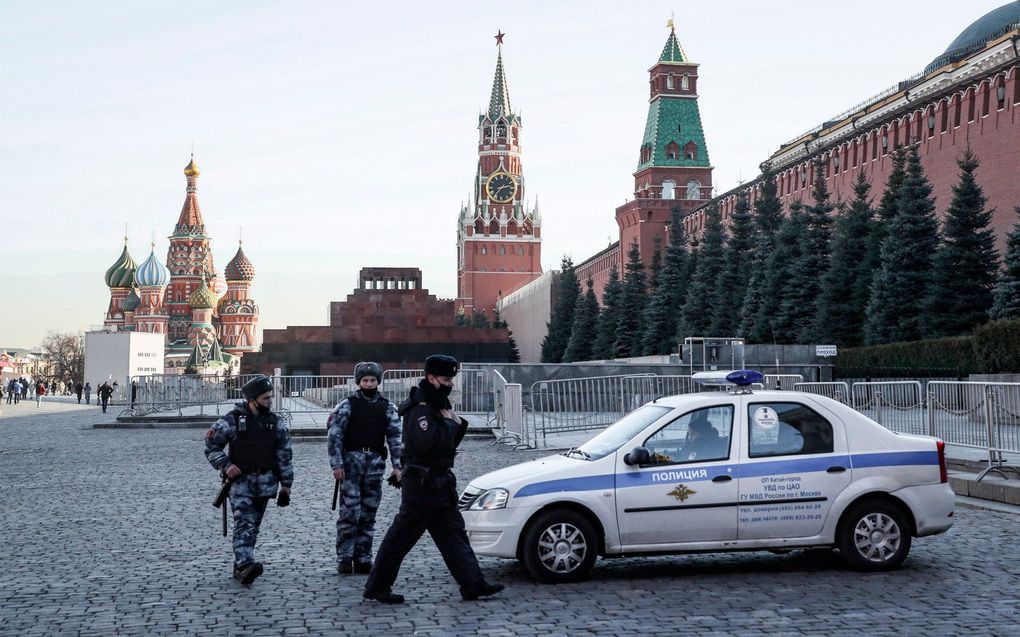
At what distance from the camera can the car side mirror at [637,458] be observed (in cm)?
770

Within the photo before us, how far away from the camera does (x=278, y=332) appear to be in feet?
176

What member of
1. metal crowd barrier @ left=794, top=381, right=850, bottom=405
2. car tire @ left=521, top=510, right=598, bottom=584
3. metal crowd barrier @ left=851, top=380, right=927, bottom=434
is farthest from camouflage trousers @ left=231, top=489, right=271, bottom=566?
metal crowd barrier @ left=794, top=381, right=850, bottom=405

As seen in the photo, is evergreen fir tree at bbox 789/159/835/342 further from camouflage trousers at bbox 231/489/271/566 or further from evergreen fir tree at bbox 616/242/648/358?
camouflage trousers at bbox 231/489/271/566

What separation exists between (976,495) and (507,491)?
6975 mm

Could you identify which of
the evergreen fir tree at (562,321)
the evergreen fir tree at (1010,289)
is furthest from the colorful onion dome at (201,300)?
the evergreen fir tree at (1010,289)

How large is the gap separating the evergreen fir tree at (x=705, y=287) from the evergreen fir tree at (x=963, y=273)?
1798 cm

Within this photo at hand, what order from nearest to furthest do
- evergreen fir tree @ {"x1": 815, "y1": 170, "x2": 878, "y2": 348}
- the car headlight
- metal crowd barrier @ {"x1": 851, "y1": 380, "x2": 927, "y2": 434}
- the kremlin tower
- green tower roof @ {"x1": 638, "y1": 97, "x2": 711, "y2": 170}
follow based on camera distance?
the car headlight < metal crowd barrier @ {"x1": 851, "y1": 380, "x2": 927, "y2": 434} < evergreen fir tree @ {"x1": 815, "y1": 170, "x2": 878, "y2": 348} < green tower roof @ {"x1": 638, "y1": 97, "x2": 711, "y2": 170} < the kremlin tower

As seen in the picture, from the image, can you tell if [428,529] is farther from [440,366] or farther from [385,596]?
[440,366]

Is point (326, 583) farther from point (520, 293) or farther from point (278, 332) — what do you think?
point (520, 293)

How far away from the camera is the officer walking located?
22.6 feet

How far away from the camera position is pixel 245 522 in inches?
305

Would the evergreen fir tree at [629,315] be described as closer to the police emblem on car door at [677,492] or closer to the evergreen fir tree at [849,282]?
the evergreen fir tree at [849,282]

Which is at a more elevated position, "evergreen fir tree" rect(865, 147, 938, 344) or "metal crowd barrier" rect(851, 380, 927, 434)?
"evergreen fir tree" rect(865, 147, 938, 344)

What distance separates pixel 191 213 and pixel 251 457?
13923cm
